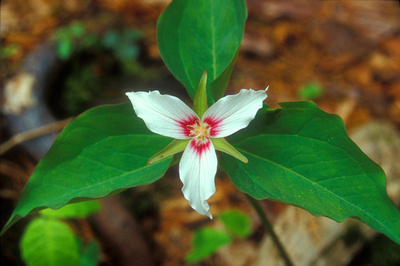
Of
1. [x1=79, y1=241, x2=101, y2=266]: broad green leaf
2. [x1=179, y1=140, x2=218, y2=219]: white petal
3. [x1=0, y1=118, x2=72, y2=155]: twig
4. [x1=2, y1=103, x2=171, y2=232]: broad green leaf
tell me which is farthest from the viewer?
[x1=0, y1=118, x2=72, y2=155]: twig

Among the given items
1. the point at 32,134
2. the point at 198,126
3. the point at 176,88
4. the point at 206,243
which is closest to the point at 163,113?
the point at 198,126

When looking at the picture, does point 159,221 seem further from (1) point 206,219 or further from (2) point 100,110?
(2) point 100,110

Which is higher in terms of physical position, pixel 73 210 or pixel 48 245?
pixel 73 210

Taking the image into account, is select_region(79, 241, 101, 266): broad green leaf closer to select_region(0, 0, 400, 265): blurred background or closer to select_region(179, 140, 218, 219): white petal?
select_region(0, 0, 400, 265): blurred background

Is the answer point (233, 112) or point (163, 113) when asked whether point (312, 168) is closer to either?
point (233, 112)

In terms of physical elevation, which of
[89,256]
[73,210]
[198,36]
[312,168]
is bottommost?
[89,256]

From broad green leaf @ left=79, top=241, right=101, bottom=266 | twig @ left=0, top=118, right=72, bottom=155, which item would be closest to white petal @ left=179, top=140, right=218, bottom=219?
broad green leaf @ left=79, top=241, right=101, bottom=266

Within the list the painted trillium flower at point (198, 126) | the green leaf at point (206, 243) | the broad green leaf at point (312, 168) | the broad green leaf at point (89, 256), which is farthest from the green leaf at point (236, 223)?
the painted trillium flower at point (198, 126)

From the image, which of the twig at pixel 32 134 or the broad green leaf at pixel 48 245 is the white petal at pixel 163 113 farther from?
the twig at pixel 32 134
